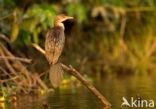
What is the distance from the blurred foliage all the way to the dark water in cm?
212

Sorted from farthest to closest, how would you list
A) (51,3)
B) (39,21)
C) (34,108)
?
1. (51,3)
2. (39,21)
3. (34,108)

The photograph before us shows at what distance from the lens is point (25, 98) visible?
10047 mm

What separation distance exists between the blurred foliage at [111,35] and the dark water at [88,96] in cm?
212

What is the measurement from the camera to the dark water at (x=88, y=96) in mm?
9039

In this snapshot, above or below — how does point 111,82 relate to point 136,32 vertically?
below

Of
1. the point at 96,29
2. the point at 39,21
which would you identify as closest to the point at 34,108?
the point at 39,21

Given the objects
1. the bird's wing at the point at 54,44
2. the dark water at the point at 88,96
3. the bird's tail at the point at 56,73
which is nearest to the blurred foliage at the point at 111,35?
the dark water at the point at 88,96

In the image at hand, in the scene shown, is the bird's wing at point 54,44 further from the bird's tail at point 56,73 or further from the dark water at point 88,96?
the dark water at point 88,96

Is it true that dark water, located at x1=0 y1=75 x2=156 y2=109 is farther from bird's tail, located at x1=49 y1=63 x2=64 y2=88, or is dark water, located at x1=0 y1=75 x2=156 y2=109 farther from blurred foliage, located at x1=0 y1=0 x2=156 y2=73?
blurred foliage, located at x1=0 y1=0 x2=156 y2=73

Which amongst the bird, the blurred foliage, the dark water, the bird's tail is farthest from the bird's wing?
the blurred foliage

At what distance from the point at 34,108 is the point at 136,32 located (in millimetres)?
7813

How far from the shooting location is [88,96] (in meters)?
10.2

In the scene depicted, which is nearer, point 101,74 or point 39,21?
point 39,21

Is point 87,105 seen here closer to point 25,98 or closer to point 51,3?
point 25,98
